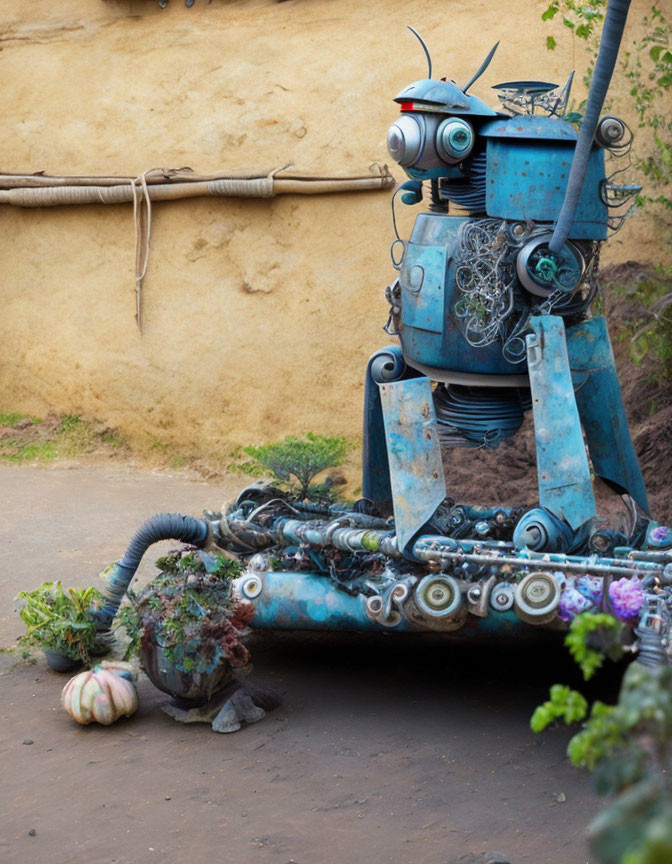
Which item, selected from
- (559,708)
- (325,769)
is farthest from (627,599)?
(559,708)

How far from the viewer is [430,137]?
3.88 meters

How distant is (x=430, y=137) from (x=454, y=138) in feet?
0.27

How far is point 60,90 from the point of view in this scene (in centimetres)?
848

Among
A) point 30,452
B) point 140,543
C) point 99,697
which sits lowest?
point 30,452

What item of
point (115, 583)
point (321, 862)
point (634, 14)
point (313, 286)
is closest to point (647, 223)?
point (634, 14)

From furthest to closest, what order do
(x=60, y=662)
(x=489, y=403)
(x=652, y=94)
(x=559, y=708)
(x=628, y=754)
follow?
(x=652, y=94), (x=60, y=662), (x=489, y=403), (x=559, y=708), (x=628, y=754)

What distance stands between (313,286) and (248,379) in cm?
79

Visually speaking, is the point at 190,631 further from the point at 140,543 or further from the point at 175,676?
the point at 140,543

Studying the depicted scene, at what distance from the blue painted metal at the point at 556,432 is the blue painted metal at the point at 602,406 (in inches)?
13.1

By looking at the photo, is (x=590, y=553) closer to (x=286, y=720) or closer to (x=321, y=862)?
(x=286, y=720)

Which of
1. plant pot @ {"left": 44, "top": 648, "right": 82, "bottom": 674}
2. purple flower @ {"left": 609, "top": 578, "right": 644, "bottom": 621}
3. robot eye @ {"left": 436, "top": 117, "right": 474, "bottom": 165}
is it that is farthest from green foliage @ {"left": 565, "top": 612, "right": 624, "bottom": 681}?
plant pot @ {"left": 44, "top": 648, "right": 82, "bottom": 674}

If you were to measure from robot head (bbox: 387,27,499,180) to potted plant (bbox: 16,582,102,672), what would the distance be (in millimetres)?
2073

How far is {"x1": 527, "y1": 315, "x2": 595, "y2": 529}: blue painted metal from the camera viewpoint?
3.79 m

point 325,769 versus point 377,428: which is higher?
point 377,428
